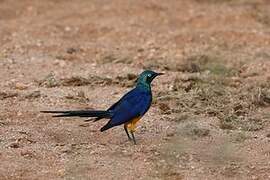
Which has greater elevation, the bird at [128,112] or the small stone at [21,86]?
the bird at [128,112]

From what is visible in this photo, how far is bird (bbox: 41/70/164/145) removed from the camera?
7219mm

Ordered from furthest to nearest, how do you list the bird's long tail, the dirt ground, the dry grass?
the dry grass, the bird's long tail, the dirt ground

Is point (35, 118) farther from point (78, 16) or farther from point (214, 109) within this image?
point (78, 16)

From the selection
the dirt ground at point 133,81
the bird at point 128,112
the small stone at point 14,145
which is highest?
the bird at point 128,112

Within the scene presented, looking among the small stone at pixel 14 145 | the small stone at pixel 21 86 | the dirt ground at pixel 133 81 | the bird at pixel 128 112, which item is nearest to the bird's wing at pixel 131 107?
the bird at pixel 128 112

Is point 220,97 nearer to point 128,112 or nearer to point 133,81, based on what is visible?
point 133,81

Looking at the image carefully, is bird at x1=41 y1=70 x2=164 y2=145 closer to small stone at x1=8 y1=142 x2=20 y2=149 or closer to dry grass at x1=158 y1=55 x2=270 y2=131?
small stone at x1=8 y1=142 x2=20 y2=149

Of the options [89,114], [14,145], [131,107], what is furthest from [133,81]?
[14,145]

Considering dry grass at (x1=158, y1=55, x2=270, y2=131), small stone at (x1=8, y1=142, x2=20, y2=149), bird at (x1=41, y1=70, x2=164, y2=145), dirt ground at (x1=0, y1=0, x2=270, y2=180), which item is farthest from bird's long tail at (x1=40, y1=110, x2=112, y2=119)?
dry grass at (x1=158, y1=55, x2=270, y2=131)

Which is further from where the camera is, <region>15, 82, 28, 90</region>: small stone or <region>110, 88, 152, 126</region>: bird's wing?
<region>15, 82, 28, 90</region>: small stone

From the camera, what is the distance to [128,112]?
24.0 ft

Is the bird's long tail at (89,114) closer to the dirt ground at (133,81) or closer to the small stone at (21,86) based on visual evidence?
the dirt ground at (133,81)

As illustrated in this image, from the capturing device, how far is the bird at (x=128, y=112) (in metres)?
7.22

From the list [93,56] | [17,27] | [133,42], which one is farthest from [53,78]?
[17,27]
